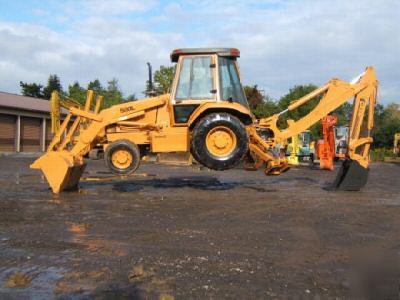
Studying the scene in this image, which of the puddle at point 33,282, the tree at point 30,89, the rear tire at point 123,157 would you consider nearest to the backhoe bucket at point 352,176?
the rear tire at point 123,157

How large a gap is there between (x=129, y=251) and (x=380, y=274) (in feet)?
9.31

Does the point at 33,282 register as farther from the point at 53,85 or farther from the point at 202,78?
the point at 53,85

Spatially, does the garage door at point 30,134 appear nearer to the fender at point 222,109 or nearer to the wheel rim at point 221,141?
the fender at point 222,109

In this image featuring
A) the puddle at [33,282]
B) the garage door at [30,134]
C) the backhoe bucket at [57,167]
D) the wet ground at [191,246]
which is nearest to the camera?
the puddle at [33,282]

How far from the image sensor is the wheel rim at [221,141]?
10.8 metres

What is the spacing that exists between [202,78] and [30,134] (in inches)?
1270

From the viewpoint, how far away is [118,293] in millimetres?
4305

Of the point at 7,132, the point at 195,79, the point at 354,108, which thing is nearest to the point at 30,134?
the point at 7,132

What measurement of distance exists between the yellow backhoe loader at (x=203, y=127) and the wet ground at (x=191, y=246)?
1038 millimetres

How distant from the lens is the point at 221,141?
1079 cm

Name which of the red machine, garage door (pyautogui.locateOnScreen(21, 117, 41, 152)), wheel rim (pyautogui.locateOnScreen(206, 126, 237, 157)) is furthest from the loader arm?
garage door (pyautogui.locateOnScreen(21, 117, 41, 152))

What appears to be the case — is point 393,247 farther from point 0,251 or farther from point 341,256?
point 0,251

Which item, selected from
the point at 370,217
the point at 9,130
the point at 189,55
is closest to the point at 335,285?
the point at 370,217

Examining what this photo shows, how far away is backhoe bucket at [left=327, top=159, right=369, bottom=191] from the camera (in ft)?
43.3
